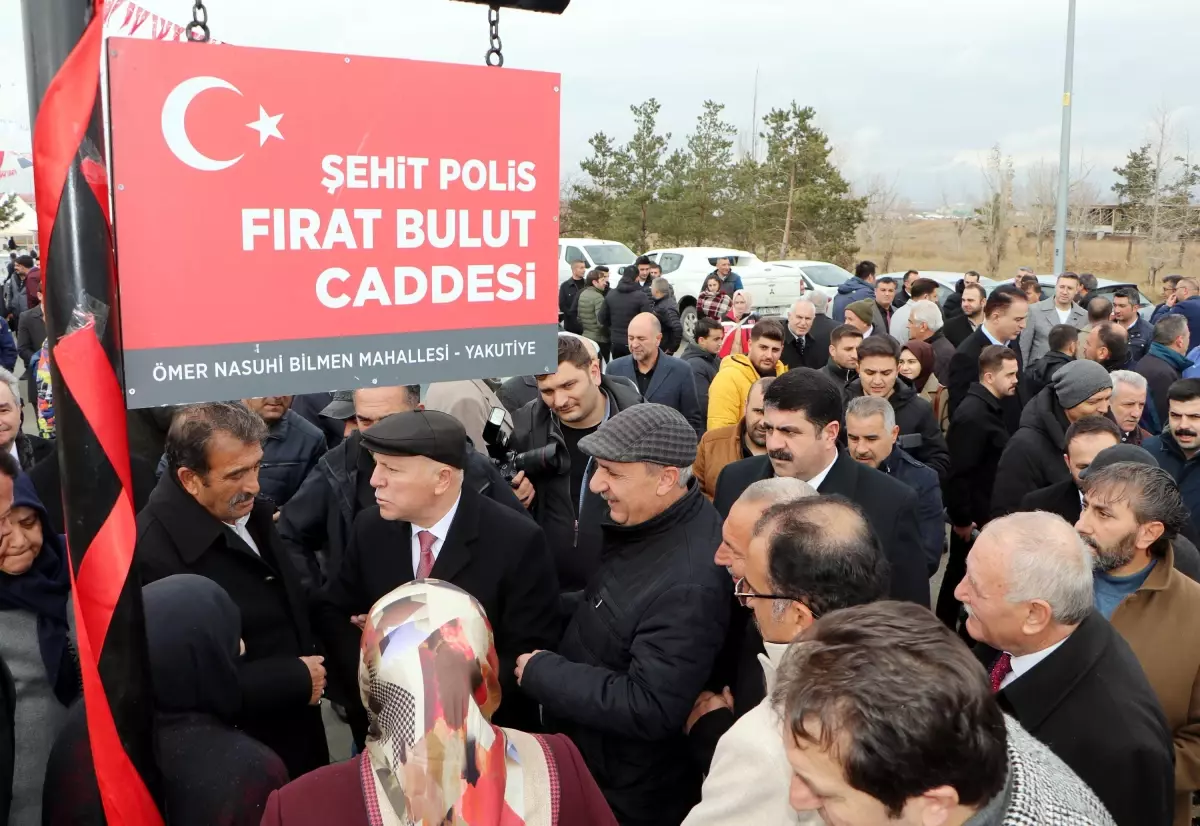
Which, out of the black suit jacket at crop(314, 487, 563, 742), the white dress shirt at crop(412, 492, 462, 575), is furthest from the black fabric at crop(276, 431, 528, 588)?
the white dress shirt at crop(412, 492, 462, 575)

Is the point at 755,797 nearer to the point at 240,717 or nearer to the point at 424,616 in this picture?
the point at 424,616

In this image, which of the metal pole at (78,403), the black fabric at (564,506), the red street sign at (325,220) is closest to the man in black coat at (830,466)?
the black fabric at (564,506)

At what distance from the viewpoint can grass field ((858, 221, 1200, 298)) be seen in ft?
125

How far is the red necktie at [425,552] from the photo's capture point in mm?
3342

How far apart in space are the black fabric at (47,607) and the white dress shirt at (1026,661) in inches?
97.9

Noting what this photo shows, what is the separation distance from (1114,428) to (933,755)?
3.39m

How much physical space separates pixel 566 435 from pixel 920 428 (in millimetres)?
2133

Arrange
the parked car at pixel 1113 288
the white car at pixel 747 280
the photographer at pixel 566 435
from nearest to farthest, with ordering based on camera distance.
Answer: the photographer at pixel 566 435
the parked car at pixel 1113 288
the white car at pixel 747 280

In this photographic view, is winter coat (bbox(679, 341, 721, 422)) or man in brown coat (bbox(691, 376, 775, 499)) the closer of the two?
→ man in brown coat (bbox(691, 376, 775, 499))

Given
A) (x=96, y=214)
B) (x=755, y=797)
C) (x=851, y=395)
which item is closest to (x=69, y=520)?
(x=96, y=214)

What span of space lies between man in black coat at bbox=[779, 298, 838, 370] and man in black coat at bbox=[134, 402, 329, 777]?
5.99 m

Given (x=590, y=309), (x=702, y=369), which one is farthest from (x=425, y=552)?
(x=590, y=309)

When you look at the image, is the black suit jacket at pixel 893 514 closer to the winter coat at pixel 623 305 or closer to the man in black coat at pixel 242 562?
the man in black coat at pixel 242 562

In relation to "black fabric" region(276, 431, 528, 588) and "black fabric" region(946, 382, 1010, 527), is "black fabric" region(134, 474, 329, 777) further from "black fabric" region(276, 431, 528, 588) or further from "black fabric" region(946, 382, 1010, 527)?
A: "black fabric" region(946, 382, 1010, 527)
